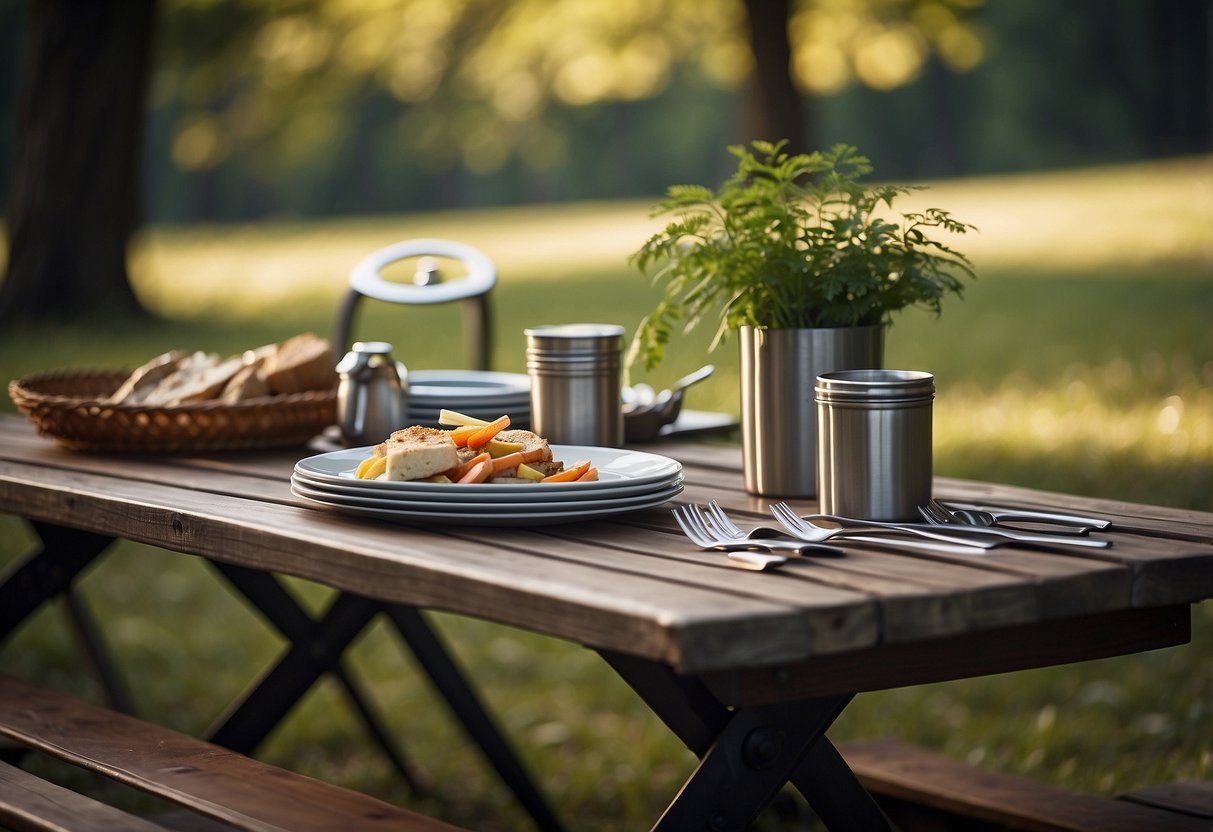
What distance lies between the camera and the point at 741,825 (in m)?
1.64

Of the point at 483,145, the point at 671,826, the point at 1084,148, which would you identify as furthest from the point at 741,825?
the point at 483,145

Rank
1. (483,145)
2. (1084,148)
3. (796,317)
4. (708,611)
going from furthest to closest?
(483,145) → (1084,148) → (796,317) → (708,611)

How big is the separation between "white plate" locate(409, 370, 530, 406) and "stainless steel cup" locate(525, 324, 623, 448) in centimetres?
27

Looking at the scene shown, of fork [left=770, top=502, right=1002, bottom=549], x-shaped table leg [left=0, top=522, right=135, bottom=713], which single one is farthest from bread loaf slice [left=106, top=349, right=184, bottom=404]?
fork [left=770, top=502, right=1002, bottom=549]

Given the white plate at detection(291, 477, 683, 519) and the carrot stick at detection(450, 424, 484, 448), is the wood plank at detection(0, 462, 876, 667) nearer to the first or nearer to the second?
the white plate at detection(291, 477, 683, 519)

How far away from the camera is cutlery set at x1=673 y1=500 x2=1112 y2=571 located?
161 centimetres

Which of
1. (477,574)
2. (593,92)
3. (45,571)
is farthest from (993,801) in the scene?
(593,92)

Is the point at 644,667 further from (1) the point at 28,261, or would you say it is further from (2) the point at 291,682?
(1) the point at 28,261

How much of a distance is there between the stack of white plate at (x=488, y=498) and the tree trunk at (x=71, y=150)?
786 centimetres

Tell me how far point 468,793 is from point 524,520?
1.87m

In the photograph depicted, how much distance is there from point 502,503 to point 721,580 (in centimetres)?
34

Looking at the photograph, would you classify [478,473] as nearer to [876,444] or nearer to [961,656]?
[876,444]

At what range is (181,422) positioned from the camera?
239 cm

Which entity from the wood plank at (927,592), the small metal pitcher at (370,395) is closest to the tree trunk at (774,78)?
the small metal pitcher at (370,395)
